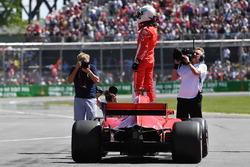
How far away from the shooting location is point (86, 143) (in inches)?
304

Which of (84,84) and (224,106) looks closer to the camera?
(84,84)

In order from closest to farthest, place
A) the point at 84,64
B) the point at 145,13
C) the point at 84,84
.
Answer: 1. the point at 84,64
2. the point at 145,13
3. the point at 84,84

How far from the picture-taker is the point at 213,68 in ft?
119

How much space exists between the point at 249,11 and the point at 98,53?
419 inches

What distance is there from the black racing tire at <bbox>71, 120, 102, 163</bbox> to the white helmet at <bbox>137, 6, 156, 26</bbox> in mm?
2643

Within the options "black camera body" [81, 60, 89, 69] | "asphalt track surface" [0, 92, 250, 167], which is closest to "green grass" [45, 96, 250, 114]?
"asphalt track surface" [0, 92, 250, 167]

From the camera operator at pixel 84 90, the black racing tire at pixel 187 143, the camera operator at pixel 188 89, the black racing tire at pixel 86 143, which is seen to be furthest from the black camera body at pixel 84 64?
the black racing tire at pixel 187 143

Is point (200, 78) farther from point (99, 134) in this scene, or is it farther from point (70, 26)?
point (70, 26)

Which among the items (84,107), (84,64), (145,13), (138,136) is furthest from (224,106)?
(138,136)

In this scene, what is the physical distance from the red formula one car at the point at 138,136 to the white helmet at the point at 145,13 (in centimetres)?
239

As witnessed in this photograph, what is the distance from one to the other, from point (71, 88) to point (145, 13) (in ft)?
95.7

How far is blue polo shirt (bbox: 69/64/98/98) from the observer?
1000cm

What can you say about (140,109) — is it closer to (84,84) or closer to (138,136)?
(138,136)

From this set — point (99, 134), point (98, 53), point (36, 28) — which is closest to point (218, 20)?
point (98, 53)
